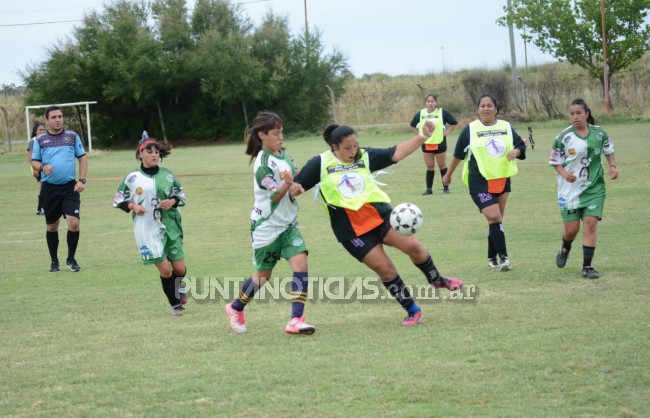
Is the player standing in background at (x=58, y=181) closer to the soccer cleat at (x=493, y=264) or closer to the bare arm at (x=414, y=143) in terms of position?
the soccer cleat at (x=493, y=264)

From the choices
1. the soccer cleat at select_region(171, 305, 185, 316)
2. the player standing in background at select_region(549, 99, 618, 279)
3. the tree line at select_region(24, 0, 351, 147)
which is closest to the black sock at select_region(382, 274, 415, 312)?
the soccer cleat at select_region(171, 305, 185, 316)

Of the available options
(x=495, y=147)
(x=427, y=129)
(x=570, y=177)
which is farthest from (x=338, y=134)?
(x=495, y=147)

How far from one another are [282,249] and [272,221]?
256 mm

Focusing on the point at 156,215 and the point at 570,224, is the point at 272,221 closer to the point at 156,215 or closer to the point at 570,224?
the point at 156,215

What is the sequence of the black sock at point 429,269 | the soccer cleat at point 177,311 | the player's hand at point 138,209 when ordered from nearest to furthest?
1. the black sock at point 429,269
2. the player's hand at point 138,209
3. the soccer cleat at point 177,311

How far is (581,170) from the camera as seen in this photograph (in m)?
9.17

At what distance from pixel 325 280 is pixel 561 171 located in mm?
2736

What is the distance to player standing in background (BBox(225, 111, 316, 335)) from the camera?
7066 mm

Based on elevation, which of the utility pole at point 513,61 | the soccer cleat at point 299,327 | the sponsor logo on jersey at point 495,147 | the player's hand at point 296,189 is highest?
the utility pole at point 513,61

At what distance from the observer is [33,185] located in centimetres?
2519

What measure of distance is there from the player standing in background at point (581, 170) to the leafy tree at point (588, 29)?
38.8 metres

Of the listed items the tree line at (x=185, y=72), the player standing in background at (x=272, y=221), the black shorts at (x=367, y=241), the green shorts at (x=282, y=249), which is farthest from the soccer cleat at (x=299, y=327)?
the tree line at (x=185, y=72)

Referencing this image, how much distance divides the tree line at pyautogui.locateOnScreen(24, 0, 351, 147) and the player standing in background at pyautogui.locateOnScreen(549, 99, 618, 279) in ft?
135

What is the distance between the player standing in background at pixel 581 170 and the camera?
9.09 meters
